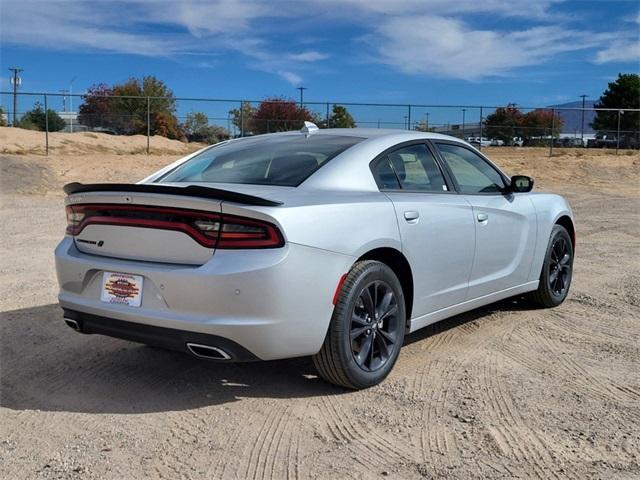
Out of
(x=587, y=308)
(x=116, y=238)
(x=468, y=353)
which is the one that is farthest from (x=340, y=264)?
(x=587, y=308)

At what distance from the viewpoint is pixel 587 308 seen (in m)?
6.29

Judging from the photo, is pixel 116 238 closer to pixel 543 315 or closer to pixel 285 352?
pixel 285 352

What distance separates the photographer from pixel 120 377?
4.36m

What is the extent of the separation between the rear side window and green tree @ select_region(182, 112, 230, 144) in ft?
65.1

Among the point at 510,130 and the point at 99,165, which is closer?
the point at 99,165

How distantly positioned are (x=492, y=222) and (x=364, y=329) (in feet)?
5.54

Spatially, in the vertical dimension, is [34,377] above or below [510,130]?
below

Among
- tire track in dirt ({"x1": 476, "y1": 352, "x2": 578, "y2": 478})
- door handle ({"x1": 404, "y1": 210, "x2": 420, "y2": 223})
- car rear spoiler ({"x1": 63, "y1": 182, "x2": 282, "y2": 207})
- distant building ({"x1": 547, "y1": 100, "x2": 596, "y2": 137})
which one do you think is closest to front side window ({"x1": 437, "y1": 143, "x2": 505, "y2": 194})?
door handle ({"x1": 404, "y1": 210, "x2": 420, "y2": 223})

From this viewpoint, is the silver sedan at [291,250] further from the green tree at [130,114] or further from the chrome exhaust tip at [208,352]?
the green tree at [130,114]

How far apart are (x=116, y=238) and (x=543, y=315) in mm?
3894

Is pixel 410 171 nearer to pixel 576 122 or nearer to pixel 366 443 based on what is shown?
pixel 366 443

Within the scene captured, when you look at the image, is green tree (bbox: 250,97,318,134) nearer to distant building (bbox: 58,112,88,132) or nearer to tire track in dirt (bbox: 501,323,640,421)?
distant building (bbox: 58,112,88,132)

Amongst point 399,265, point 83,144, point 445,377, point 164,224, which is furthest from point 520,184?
point 83,144

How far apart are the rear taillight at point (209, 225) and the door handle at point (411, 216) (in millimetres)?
1108
